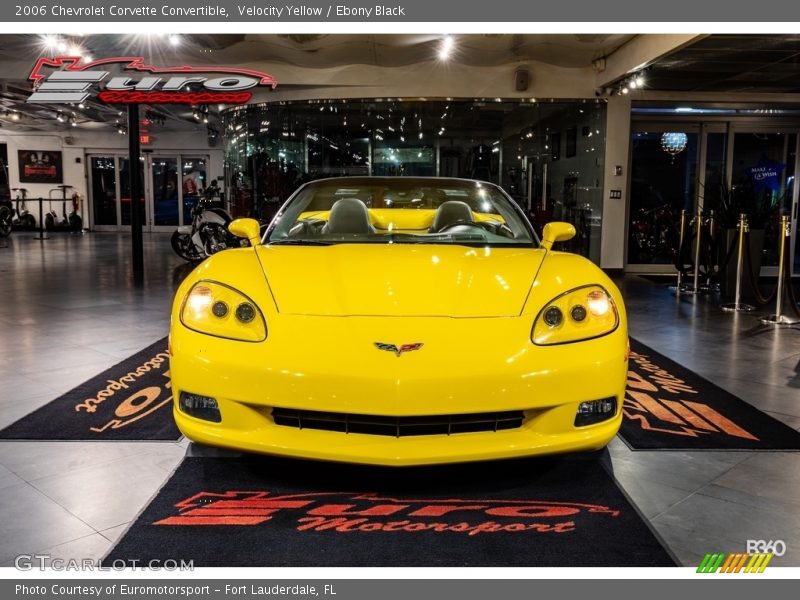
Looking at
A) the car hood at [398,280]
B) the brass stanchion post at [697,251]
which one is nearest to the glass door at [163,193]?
the brass stanchion post at [697,251]

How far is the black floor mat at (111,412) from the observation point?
297 cm

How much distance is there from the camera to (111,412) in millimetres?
3295

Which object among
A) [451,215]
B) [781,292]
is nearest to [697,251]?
[781,292]

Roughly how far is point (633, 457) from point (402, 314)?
3.94ft

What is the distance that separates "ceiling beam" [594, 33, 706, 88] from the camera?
692 centimetres

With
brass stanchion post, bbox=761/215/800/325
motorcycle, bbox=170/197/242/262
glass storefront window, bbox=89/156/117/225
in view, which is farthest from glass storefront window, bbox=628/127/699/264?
glass storefront window, bbox=89/156/117/225

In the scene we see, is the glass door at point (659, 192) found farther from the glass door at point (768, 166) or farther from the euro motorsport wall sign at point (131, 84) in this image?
the euro motorsport wall sign at point (131, 84)

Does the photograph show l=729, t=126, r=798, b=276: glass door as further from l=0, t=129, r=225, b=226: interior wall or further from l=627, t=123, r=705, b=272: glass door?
l=0, t=129, r=225, b=226: interior wall

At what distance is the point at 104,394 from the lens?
360 centimetres

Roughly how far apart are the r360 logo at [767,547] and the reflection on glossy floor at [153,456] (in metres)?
0.02

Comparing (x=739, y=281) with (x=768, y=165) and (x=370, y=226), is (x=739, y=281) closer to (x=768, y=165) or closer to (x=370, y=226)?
(x=768, y=165)

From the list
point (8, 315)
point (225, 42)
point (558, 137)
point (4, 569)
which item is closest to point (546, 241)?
point (4, 569)

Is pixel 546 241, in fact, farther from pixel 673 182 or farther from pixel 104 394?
pixel 673 182

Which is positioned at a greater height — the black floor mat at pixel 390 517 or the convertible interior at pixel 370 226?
the convertible interior at pixel 370 226
